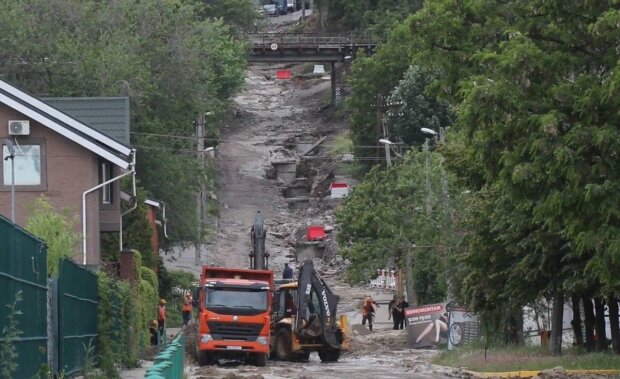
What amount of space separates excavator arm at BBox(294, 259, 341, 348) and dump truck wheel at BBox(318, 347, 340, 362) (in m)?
0.23

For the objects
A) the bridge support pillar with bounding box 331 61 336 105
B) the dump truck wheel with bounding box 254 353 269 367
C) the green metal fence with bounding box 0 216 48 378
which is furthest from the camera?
the bridge support pillar with bounding box 331 61 336 105

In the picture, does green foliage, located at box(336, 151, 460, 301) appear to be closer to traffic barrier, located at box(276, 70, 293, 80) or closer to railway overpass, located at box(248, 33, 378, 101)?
railway overpass, located at box(248, 33, 378, 101)

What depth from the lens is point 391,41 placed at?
91.2 m

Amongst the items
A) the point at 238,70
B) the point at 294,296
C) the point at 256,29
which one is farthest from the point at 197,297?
the point at 256,29

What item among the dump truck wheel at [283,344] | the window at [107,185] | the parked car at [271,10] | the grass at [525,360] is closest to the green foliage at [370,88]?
the dump truck wheel at [283,344]

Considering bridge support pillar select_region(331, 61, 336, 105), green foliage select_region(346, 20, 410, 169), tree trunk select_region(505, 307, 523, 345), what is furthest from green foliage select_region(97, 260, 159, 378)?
bridge support pillar select_region(331, 61, 336, 105)

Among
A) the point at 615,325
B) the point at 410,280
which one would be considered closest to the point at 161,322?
the point at 615,325

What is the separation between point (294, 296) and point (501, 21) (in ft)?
69.3

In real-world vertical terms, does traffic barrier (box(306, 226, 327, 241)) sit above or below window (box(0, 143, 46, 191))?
above

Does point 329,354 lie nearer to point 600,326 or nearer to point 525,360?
point 600,326

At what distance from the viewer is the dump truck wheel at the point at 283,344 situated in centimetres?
4419

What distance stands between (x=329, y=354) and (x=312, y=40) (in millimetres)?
71034

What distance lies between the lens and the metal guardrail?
362ft

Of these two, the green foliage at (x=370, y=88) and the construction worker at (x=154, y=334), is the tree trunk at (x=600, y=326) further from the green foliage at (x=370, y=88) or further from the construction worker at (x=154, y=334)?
the green foliage at (x=370, y=88)
